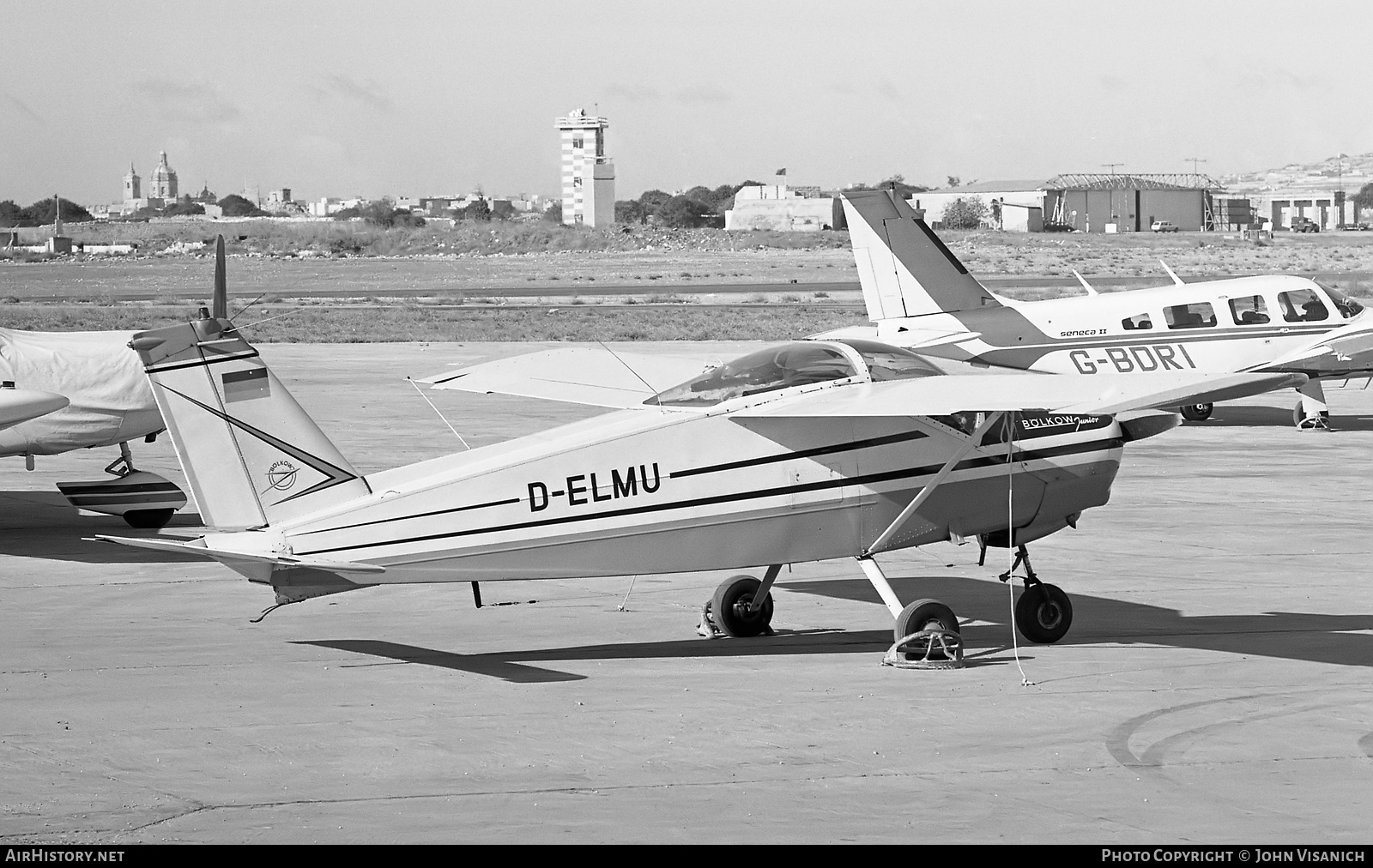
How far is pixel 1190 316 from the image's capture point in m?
22.8

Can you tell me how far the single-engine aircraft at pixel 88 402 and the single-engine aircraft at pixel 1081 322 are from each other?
414 inches

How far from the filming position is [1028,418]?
33.3 feet

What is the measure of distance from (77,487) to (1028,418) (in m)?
9.86

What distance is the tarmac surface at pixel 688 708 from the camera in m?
6.82

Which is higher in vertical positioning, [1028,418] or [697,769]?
[1028,418]

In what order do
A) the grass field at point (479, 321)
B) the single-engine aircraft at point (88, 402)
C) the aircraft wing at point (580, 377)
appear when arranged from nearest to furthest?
the aircraft wing at point (580, 377), the single-engine aircraft at point (88, 402), the grass field at point (479, 321)

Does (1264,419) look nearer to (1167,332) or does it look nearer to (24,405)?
(1167,332)

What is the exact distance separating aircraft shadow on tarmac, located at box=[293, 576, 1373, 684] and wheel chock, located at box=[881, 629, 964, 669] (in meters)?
Result: 0.18

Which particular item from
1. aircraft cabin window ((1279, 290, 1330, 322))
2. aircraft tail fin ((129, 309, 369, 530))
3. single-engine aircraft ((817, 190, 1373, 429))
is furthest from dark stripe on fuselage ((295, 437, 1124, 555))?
aircraft cabin window ((1279, 290, 1330, 322))

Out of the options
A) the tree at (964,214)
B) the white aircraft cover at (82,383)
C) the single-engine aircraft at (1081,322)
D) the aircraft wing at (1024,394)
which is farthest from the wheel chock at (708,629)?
the tree at (964,214)

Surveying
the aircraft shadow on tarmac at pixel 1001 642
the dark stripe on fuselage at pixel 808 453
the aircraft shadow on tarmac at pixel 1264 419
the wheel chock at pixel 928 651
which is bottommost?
the aircraft shadow on tarmac at pixel 1264 419

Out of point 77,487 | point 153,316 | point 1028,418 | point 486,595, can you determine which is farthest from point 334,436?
point 153,316

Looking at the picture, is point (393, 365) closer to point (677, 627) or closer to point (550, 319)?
point (550, 319)

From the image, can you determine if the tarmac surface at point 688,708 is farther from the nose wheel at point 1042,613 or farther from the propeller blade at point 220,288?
the propeller blade at point 220,288
